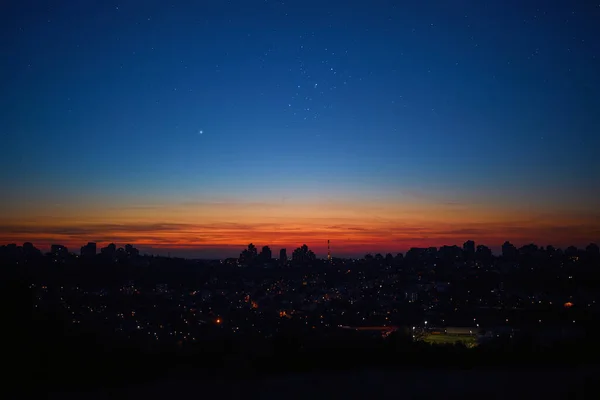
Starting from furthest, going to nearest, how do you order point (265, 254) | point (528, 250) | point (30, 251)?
point (265, 254)
point (528, 250)
point (30, 251)

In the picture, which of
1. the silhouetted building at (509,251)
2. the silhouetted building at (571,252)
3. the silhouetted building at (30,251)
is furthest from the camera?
the silhouetted building at (509,251)

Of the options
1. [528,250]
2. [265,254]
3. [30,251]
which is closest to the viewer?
[30,251]

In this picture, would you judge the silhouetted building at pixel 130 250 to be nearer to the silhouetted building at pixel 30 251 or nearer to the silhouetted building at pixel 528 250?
the silhouetted building at pixel 30 251

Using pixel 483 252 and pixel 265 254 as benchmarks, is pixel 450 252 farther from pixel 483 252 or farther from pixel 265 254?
pixel 265 254

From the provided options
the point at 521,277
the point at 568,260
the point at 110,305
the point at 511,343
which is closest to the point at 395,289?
the point at 521,277

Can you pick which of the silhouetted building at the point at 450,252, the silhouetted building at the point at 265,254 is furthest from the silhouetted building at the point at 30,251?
the silhouetted building at the point at 450,252

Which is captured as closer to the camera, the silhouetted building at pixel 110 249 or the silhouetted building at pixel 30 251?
the silhouetted building at pixel 30 251

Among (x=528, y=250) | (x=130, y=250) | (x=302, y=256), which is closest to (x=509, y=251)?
(x=528, y=250)

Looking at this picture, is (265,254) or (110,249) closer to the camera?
(110,249)

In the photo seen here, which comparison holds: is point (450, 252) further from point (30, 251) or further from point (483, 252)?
point (30, 251)

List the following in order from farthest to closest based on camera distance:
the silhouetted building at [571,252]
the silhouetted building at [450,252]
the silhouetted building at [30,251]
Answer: the silhouetted building at [450,252]
the silhouetted building at [571,252]
the silhouetted building at [30,251]

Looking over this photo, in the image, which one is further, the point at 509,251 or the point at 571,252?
the point at 509,251

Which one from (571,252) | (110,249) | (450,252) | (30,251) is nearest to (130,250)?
(110,249)
